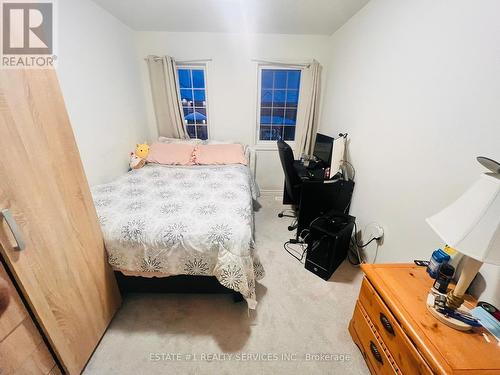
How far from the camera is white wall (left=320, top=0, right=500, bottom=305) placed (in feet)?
3.23

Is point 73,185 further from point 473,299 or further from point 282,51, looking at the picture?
point 282,51

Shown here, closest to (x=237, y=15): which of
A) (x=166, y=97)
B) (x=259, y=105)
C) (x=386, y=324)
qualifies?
(x=259, y=105)

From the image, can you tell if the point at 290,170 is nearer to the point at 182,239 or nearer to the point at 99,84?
the point at 182,239

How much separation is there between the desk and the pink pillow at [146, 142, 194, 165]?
57.4 inches

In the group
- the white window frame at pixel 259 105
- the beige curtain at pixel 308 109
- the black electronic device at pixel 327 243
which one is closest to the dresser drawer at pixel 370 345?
the black electronic device at pixel 327 243

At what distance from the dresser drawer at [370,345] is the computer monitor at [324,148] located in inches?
66.5

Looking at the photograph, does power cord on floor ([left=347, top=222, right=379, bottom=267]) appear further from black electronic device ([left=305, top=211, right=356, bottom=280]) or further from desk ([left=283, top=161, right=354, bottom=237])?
desk ([left=283, top=161, right=354, bottom=237])

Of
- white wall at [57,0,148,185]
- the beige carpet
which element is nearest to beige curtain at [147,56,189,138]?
white wall at [57,0,148,185]

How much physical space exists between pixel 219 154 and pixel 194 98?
1061mm

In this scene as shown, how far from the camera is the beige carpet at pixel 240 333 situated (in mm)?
1222

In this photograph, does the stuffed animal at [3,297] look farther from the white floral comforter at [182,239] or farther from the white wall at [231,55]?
the white wall at [231,55]

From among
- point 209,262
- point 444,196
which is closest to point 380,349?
point 444,196

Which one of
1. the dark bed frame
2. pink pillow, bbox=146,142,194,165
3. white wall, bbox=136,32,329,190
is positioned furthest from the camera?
white wall, bbox=136,32,329,190

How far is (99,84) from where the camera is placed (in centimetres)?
214
